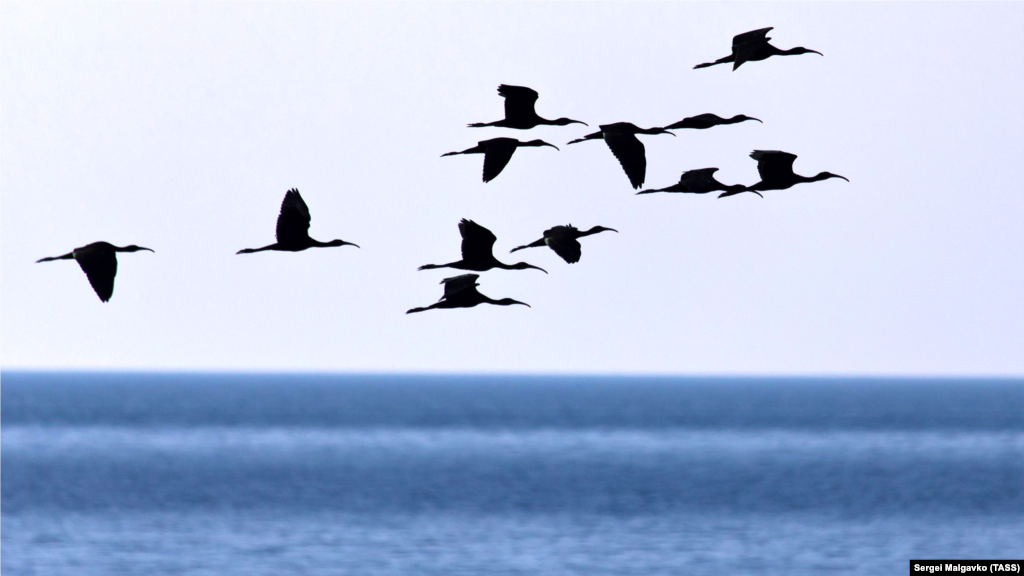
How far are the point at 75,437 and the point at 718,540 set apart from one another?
127 m

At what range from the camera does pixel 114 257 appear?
46.2ft

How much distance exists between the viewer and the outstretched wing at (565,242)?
1400cm

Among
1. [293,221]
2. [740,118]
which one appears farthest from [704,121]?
[293,221]

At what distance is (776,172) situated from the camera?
51.2 feet

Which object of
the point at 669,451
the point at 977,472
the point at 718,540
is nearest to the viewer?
the point at 718,540

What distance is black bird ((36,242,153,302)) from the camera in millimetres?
13672

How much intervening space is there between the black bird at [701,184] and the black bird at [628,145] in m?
0.76

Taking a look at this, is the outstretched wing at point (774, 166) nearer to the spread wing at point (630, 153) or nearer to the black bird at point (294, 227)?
the spread wing at point (630, 153)

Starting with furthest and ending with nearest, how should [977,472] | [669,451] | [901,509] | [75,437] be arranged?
[75,437] < [669,451] < [977,472] < [901,509]

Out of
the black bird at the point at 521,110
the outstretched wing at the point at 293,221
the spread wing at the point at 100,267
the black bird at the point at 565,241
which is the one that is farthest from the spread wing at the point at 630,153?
the spread wing at the point at 100,267

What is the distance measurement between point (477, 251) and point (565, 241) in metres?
1.19

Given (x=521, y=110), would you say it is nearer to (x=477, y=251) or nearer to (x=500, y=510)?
(x=477, y=251)

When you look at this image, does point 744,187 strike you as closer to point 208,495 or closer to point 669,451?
point 208,495

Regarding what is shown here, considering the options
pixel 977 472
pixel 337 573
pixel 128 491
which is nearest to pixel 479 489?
pixel 128 491
